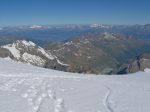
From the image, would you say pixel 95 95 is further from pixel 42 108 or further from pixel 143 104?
pixel 42 108

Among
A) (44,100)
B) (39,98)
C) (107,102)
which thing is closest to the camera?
(44,100)

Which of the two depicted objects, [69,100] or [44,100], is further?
[69,100]

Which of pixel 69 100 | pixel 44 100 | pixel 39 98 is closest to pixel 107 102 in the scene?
pixel 69 100

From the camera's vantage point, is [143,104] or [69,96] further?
[69,96]

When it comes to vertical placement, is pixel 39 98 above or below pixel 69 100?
above

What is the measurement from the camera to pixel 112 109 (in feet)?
37.5

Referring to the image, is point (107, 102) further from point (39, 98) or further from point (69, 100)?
point (39, 98)

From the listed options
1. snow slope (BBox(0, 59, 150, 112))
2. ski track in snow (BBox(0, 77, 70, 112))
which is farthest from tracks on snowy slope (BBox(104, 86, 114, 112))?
ski track in snow (BBox(0, 77, 70, 112))

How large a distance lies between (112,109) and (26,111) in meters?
3.38

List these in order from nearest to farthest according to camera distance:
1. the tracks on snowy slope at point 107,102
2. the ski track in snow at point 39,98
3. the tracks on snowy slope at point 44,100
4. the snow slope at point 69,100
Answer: the tracks on snowy slope at point 44,100 < the ski track in snow at point 39,98 < the snow slope at point 69,100 < the tracks on snowy slope at point 107,102

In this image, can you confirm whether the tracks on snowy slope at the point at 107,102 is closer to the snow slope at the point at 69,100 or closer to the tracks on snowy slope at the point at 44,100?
the snow slope at the point at 69,100

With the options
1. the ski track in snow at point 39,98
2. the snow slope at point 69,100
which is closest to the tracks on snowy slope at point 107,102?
the snow slope at point 69,100

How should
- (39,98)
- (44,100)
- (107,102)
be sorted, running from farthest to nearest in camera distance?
1. (107,102)
2. (39,98)
3. (44,100)

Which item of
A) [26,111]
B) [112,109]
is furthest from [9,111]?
[112,109]
